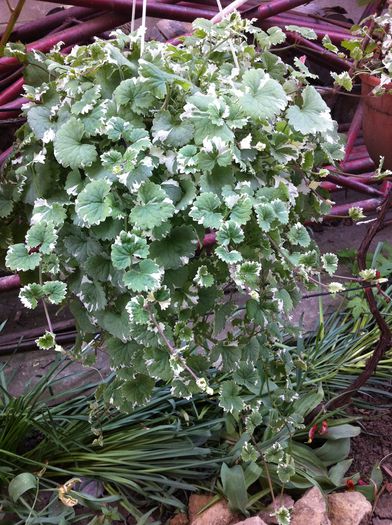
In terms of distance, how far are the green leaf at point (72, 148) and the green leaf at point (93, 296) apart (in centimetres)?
23

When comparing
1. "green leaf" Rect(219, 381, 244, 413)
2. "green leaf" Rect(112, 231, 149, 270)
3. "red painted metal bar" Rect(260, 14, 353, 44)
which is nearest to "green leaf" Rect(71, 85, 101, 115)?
"green leaf" Rect(112, 231, 149, 270)

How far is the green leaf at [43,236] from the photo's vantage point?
1.12 metres

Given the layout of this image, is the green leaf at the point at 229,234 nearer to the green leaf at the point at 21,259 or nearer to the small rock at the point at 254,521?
the green leaf at the point at 21,259

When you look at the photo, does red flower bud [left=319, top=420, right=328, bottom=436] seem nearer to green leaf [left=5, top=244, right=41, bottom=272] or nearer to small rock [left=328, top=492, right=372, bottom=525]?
small rock [left=328, top=492, right=372, bottom=525]

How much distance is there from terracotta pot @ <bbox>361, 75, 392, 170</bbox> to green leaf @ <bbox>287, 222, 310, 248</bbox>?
882mm

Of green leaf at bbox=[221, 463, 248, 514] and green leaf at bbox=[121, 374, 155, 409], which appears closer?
green leaf at bbox=[121, 374, 155, 409]

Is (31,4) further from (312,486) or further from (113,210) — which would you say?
(312,486)

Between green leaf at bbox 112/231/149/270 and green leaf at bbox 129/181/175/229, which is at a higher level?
green leaf at bbox 129/181/175/229

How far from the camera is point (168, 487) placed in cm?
158

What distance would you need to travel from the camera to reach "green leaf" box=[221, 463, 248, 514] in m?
1.48

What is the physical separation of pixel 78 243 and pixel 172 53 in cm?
42

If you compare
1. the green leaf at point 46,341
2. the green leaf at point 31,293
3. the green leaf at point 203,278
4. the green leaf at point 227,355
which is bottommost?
the green leaf at point 227,355

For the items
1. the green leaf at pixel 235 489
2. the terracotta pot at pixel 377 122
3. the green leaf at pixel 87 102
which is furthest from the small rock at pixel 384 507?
the green leaf at pixel 87 102

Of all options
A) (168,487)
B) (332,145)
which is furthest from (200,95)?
(168,487)
